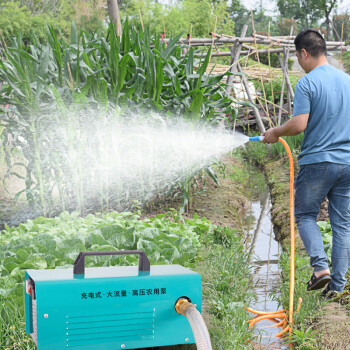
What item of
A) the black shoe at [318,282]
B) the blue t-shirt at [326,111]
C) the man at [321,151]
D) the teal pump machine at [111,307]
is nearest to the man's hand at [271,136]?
the man at [321,151]

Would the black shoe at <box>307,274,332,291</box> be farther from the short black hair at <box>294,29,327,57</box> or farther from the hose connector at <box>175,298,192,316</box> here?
the short black hair at <box>294,29,327,57</box>

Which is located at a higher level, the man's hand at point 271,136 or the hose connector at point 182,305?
the man's hand at point 271,136

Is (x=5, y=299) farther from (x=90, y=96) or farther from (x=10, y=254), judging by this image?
(x=90, y=96)

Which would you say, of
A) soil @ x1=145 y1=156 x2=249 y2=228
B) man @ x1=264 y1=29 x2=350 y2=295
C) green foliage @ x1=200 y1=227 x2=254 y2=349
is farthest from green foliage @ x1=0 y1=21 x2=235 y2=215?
man @ x1=264 y1=29 x2=350 y2=295

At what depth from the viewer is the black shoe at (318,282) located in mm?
3176

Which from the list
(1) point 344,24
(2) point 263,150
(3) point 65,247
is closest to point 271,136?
(3) point 65,247

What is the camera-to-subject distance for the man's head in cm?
335

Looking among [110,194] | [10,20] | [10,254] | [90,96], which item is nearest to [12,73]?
[90,96]

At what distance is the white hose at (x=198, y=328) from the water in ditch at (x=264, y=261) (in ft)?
2.23

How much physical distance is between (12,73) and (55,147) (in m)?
0.83

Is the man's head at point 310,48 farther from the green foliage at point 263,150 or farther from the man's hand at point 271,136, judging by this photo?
the green foliage at point 263,150

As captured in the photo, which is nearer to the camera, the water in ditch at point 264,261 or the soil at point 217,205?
the water in ditch at point 264,261

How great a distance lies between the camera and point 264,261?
4.79 metres

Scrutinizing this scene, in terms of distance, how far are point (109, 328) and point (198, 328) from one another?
1.27 ft
